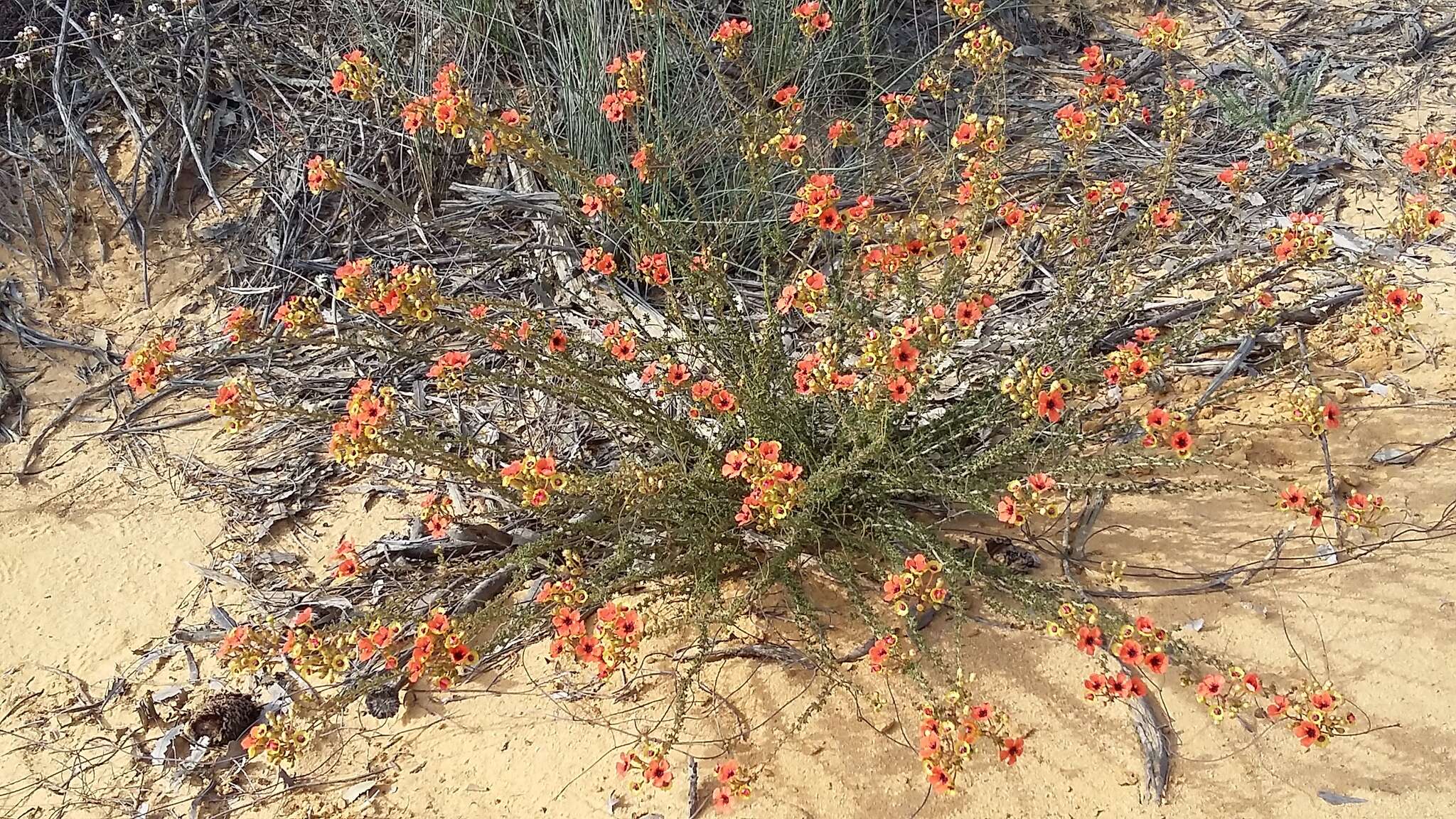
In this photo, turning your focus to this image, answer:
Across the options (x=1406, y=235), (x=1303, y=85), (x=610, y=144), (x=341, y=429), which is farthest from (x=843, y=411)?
(x=1303, y=85)

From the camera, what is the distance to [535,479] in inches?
67.8

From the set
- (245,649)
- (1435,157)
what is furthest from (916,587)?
(1435,157)

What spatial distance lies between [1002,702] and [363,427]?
1.49m

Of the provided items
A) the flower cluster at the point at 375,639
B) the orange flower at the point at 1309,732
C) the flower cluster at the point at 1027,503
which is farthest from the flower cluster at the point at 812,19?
the orange flower at the point at 1309,732

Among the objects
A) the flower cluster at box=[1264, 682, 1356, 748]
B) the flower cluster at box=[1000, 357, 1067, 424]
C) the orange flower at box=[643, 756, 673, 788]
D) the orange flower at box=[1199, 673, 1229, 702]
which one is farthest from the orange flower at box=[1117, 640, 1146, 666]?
the orange flower at box=[643, 756, 673, 788]

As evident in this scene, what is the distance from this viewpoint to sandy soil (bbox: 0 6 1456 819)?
1.95 metres

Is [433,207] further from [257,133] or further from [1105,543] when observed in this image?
[1105,543]

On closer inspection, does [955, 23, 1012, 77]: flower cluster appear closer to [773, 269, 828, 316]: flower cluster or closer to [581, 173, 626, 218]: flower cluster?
[773, 269, 828, 316]: flower cluster

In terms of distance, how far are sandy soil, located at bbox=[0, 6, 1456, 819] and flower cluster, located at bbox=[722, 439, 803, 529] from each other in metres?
0.53

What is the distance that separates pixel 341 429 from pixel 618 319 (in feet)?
5.09

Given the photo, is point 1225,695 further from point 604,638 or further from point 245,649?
point 245,649

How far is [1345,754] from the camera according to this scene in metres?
1.94

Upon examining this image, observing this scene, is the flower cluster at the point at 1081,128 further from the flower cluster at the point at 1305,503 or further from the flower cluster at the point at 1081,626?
the flower cluster at the point at 1081,626

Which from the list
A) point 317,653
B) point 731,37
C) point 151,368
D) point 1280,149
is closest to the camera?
point 317,653
